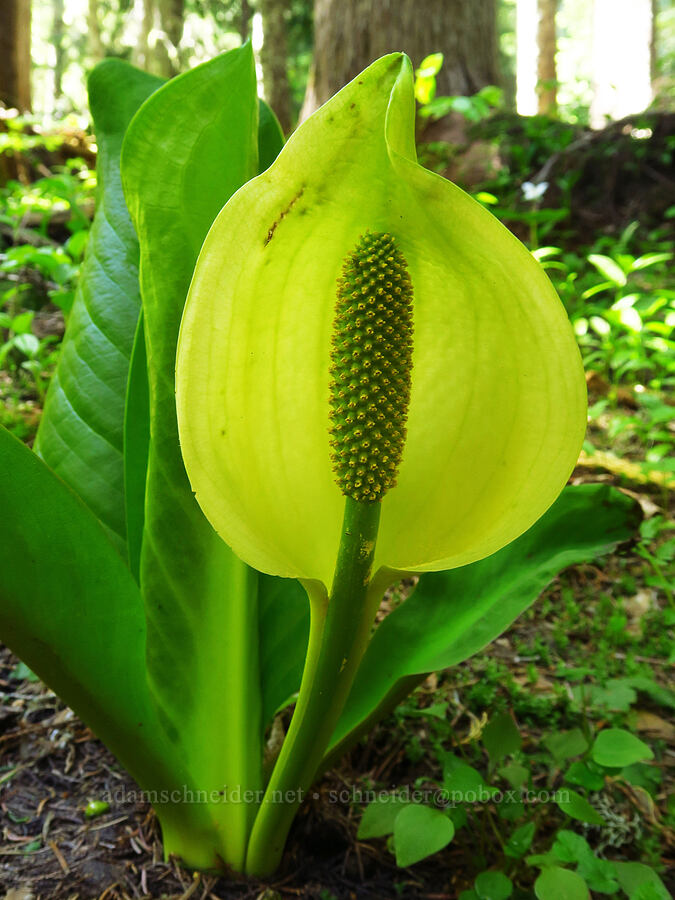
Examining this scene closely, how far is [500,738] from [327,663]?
330 mm

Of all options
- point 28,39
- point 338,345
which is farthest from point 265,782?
point 28,39

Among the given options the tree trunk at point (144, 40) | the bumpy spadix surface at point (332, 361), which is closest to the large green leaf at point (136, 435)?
the bumpy spadix surface at point (332, 361)

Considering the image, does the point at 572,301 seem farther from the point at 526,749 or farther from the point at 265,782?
the point at 265,782

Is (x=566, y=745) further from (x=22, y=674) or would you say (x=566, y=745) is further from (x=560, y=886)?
(x=22, y=674)

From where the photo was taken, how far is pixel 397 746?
1.13 meters

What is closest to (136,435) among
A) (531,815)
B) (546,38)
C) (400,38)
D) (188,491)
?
(188,491)

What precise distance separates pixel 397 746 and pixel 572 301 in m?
2.27

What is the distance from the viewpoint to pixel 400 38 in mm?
4160

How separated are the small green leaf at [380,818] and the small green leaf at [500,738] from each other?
0.39 feet

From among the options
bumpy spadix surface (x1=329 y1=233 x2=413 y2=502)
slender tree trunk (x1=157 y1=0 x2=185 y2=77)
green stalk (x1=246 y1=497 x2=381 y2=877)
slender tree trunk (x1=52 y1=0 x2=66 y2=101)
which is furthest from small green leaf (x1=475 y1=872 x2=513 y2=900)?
slender tree trunk (x1=52 y1=0 x2=66 y2=101)

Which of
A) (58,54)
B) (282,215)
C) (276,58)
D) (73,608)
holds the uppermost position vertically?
(282,215)

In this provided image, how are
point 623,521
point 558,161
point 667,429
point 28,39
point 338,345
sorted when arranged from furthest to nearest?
point 28,39
point 558,161
point 667,429
point 623,521
point 338,345

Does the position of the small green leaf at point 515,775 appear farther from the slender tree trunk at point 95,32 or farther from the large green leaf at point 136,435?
the slender tree trunk at point 95,32

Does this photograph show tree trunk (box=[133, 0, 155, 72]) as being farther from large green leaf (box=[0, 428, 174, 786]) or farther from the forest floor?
large green leaf (box=[0, 428, 174, 786])
